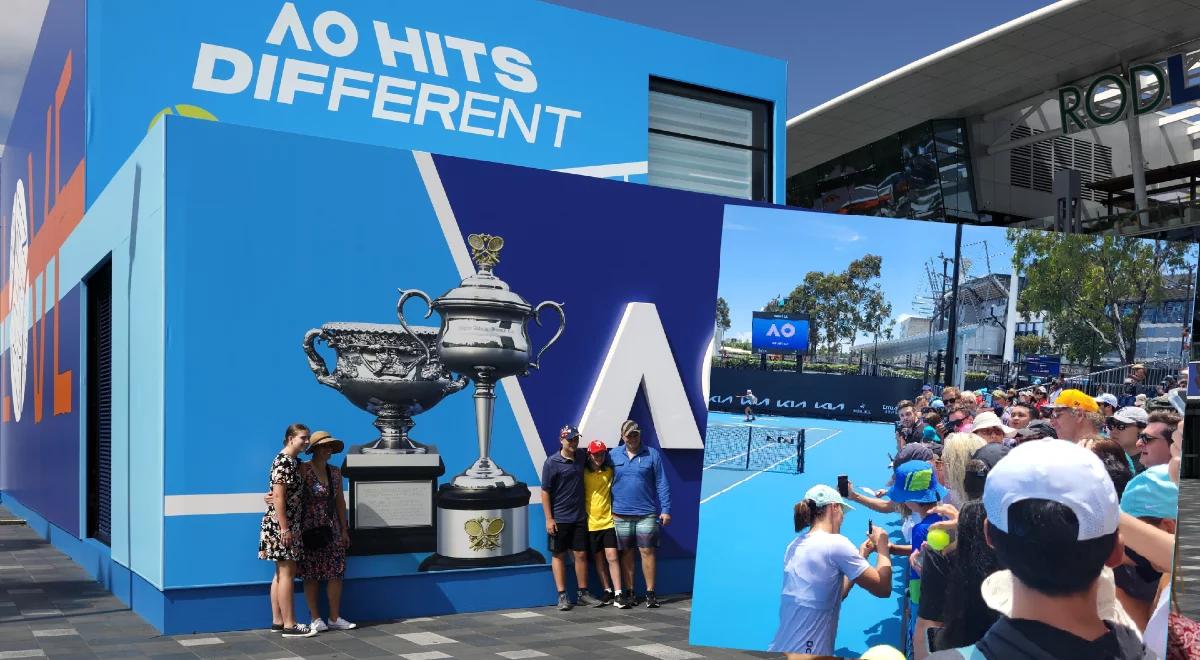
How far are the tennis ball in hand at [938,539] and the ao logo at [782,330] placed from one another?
925 millimetres

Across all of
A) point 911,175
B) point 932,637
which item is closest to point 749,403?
point 932,637

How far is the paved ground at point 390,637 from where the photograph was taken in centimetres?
674

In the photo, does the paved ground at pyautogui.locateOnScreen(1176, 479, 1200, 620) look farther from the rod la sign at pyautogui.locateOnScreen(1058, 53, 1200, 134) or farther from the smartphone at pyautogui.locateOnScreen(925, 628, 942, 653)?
the rod la sign at pyautogui.locateOnScreen(1058, 53, 1200, 134)

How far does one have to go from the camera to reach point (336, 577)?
24.5ft

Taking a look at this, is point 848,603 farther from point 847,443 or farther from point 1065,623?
point 1065,623

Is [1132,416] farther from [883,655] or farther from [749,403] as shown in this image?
[883,655]

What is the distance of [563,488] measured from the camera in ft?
28.0

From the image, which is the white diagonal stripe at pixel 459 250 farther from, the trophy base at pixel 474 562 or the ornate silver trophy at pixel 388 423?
the trophy base at pixel 474 562

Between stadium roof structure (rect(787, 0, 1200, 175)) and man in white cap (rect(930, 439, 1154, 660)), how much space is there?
24.8m

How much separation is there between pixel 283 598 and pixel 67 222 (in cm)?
685

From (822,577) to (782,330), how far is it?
0.96 m

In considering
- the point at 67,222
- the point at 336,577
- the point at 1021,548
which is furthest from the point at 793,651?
the point at 67,222

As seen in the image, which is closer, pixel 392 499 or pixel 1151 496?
pixel 1151 496

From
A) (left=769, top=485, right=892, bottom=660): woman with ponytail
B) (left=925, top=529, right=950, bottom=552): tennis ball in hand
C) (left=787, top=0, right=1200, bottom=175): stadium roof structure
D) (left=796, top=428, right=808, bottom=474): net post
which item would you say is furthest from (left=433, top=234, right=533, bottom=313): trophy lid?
(left=787, top=0, right=1200, bottom=175): stadium roof structure
